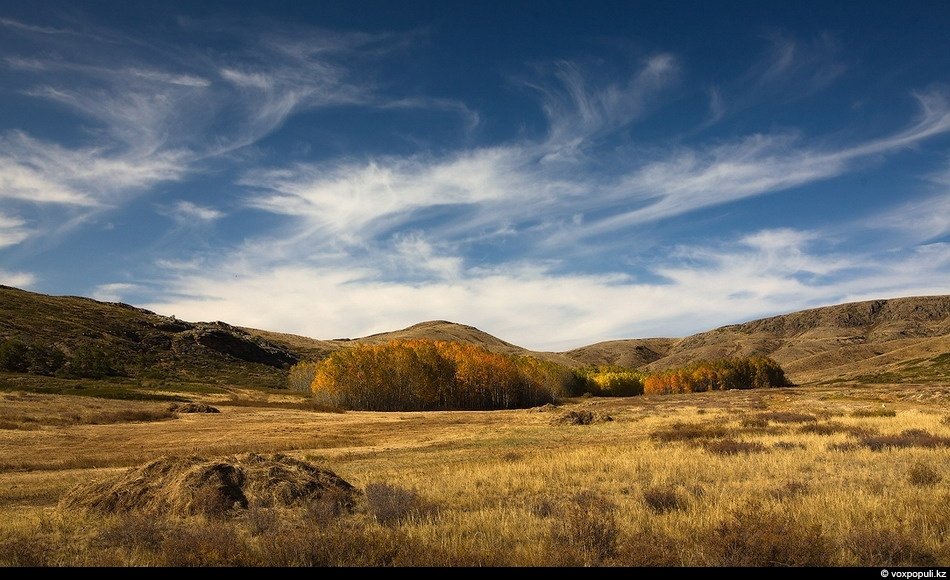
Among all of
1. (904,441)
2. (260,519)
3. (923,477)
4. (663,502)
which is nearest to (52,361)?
(260,519)

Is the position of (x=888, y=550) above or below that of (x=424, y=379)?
below

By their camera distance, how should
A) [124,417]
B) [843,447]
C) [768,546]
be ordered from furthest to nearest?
[124,417] < [843,447] < [768,546]

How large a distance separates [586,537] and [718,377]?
18392 centimetres

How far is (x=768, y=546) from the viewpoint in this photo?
8289 millimetres

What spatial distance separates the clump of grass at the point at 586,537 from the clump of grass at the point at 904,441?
1535 centimetres

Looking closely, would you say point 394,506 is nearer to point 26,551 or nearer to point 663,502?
point 663,502

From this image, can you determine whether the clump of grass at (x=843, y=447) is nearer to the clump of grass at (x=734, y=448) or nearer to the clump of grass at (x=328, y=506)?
the clump of grass at (x=734, y=448)

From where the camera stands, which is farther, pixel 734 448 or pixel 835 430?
pixel 835 430

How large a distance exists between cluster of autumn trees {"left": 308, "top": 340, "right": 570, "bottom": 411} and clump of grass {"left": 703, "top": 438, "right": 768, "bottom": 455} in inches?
3211

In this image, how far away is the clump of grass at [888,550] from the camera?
27.7 feet
